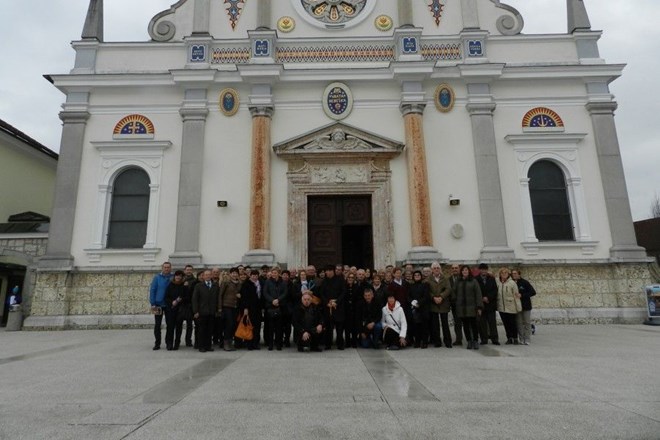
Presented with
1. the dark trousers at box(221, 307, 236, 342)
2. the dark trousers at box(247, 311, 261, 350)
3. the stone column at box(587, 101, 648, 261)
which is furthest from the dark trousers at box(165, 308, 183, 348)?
the stone column at box(587, 101, 648, 261)

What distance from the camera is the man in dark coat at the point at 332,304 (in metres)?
8.88

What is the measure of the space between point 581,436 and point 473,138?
12.3 meters

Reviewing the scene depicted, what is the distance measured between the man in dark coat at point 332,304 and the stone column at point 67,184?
922cm

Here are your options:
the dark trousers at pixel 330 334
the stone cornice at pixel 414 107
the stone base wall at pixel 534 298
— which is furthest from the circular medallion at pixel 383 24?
the dark trousers at pixel 330 334

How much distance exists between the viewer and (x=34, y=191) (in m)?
20.8

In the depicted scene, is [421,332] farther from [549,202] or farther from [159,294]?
[549,202]

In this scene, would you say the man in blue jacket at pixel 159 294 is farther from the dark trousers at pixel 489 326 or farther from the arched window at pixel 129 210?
the dark trousers at pixel 489 326

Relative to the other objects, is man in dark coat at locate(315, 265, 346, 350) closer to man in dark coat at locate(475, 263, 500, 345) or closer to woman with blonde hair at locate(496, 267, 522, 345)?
man in dark coat at locate(475, 263, 500, 345)

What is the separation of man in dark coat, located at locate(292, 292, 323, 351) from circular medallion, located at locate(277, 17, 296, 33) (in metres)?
11.2

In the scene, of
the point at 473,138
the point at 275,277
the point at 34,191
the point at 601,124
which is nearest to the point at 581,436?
the point at 275,277

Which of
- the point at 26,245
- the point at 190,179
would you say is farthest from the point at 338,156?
the point at 26,245

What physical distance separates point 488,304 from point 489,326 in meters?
0.64

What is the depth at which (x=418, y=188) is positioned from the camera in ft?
45.1

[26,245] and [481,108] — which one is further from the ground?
[481,108]
